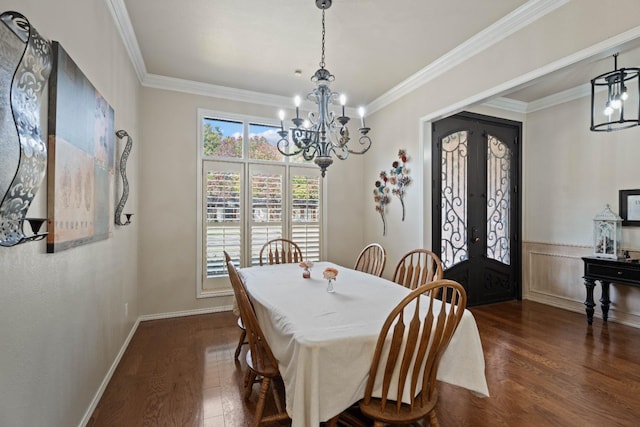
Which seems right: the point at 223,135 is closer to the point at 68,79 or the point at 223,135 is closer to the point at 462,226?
the point at 68,79

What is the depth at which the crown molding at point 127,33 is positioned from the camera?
2381 millimetres

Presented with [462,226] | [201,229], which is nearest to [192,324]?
[201,229]

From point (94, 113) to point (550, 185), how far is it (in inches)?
212

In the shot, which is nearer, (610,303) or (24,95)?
(24,95)

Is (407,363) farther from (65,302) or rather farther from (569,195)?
(569,195)

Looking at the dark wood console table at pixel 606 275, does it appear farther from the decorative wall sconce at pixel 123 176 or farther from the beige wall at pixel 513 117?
the decorative wall sconce at pixel 123 176

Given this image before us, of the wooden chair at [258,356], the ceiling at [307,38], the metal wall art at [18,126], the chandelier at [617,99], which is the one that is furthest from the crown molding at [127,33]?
the chandelier at [617,99]

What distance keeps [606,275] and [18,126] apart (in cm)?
495

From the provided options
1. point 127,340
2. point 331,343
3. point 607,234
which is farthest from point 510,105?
point 127,340

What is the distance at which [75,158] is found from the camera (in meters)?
1.68

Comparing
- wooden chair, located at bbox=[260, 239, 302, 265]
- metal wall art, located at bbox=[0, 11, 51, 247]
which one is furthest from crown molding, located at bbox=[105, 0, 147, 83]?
wooden chair, located at bbox=[260, 239, 302, 265]

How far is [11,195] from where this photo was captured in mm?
1050

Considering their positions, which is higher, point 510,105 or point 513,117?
point 510,105

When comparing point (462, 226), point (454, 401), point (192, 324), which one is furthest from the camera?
point (462, 226)
